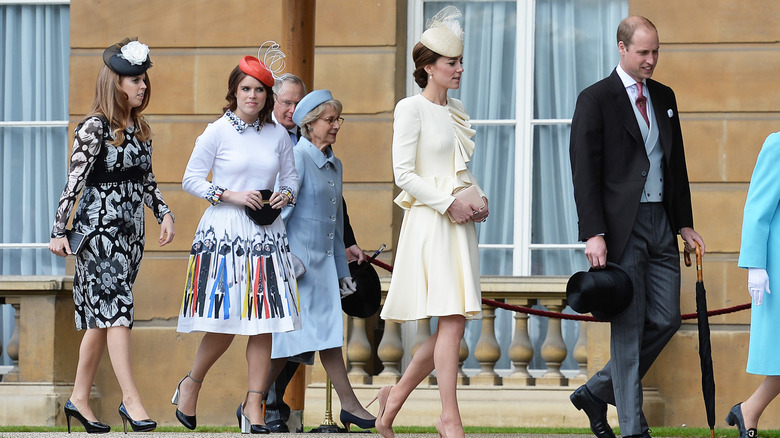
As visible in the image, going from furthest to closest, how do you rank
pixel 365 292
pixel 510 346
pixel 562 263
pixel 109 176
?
pixel 562 263, pixel 510 346, pixel 365 292, pixel 109 176

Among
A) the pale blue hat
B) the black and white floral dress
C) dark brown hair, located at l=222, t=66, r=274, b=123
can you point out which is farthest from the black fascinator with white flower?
the pale blue hat

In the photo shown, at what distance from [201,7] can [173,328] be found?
7.86 ft

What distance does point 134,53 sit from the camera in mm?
6410

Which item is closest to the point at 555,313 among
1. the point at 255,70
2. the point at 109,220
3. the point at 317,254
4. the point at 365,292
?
the point at 365,292

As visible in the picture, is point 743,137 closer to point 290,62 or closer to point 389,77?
point 389,77

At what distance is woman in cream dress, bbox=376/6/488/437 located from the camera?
19.1 ft

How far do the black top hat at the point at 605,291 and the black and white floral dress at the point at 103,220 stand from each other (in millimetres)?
2205

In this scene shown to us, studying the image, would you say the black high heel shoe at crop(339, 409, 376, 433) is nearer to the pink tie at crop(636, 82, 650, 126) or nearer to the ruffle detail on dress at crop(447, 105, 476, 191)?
the ruffle detail on dress at crop(447, 105, 476, 191)

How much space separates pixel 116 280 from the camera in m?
6.32

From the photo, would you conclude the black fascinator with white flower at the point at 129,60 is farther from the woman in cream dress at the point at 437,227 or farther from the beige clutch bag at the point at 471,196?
the beige clutch bag at the point at 471,196

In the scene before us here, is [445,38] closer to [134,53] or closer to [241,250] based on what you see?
[241,250]

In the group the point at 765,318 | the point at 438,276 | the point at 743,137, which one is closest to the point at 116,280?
the point at 438,276

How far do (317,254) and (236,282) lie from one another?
0.83 metres

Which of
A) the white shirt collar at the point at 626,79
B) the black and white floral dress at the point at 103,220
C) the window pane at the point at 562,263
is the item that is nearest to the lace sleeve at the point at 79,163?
the black and white floral dress at the point at 103,220
